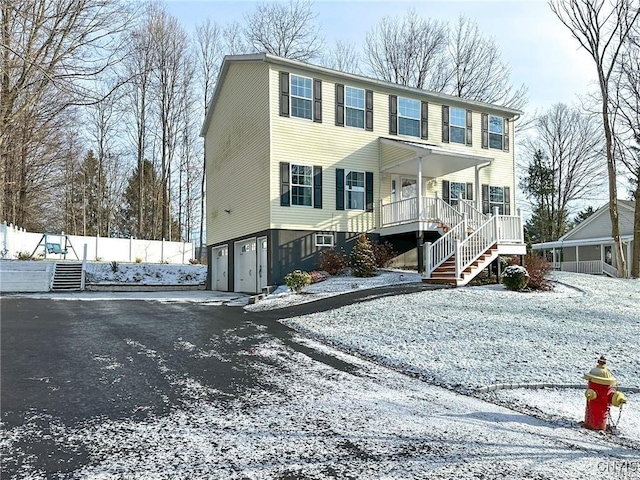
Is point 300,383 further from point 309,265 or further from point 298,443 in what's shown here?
point 309,265

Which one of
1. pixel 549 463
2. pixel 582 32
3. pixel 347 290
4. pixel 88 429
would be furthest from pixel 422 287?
pixel 582 32

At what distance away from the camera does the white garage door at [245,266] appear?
16391mm

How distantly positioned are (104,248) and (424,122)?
2041 centimetres

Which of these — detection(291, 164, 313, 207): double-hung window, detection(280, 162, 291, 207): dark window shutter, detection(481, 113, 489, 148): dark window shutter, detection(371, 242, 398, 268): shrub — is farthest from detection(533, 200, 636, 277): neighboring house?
detection(280, 162, 291, 207): dark window shutter

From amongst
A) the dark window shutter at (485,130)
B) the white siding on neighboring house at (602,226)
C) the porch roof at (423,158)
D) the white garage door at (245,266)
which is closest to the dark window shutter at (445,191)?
the porch roof at (423,158)

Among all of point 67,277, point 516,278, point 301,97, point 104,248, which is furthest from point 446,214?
point 104,248

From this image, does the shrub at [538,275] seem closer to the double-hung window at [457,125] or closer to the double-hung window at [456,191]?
the double-hung window at [456,191]

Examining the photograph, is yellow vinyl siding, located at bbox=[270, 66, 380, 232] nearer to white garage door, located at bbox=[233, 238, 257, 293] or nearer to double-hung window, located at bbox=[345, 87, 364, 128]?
double-hung window, located at bbox=[345, 87, 364, 128]

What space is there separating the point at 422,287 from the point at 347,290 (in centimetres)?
195

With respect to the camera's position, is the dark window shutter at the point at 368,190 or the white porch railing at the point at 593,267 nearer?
the dark window shutter at the point at 368,190

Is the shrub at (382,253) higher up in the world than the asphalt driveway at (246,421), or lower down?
higher up

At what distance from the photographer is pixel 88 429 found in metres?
3.73

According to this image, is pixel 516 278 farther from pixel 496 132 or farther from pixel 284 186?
pixel 496 132

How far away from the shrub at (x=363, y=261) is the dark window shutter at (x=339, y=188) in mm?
1860
